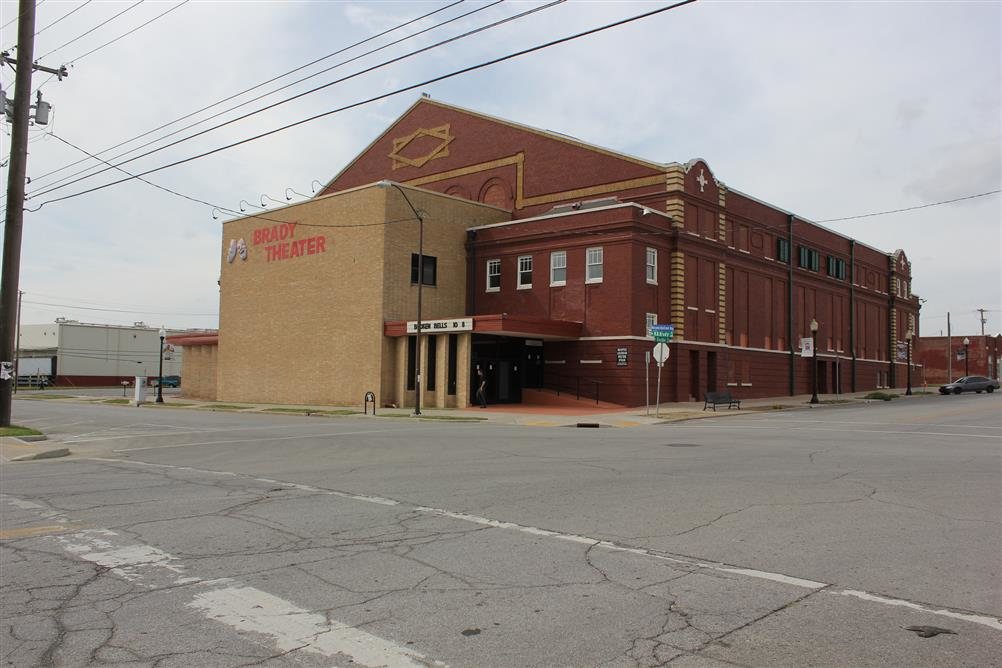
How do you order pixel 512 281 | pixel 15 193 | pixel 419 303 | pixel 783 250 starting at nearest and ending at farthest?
1. pixel 15 193
2. pixel 419 303
3. pixel 512 281
4. pixel 783 250

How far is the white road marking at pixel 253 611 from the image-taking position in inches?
180

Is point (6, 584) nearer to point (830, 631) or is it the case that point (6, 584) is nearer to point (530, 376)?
point (830, 631)

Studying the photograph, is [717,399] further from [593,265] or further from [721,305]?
[721,305]

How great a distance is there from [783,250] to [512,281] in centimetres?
1906

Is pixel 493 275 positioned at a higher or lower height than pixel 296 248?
lower

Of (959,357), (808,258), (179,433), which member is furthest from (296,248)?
(959,357)

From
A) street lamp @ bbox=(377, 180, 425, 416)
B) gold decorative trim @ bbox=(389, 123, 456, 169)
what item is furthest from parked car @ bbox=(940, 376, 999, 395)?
street lamp @ bbox=(377, 180, 425, 416)

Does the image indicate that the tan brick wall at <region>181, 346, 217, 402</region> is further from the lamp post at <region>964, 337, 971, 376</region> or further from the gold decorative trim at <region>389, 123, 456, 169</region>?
the lamp post at <region>964, 337, 971, 376</region>

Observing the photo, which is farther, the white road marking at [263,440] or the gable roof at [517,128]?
the gable roof at [517,128]

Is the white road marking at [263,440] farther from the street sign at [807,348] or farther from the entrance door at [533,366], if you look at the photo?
the street sign at [807,348]

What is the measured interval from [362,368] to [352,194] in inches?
346

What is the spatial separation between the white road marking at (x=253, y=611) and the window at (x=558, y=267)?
102 feet

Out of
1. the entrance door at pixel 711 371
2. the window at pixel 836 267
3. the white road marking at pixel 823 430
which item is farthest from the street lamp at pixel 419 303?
the window at pixel 836 267

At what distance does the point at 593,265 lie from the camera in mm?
36281
